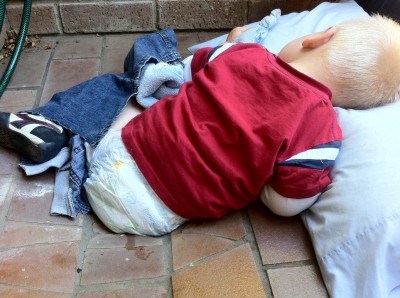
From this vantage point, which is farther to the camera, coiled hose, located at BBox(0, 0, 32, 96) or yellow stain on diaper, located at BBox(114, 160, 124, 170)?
coiled hose, located at BBox(0, 0, 32, 96)

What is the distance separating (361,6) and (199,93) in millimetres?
982

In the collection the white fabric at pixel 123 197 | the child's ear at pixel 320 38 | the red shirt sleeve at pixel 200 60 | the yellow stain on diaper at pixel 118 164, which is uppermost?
the child's ear at pixel 320 38

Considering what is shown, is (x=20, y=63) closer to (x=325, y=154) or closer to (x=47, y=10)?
(x=47, y=10)

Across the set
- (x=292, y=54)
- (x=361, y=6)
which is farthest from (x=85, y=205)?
(x=361, y=6)

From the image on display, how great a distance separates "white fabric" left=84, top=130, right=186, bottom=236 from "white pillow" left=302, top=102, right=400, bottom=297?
357 mm

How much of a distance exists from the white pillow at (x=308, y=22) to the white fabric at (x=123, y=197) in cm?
68

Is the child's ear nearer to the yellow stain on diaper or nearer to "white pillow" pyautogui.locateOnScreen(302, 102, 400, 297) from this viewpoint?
"white pillow" pyautogui.locateOnScreen(302, 102, 400, 297)

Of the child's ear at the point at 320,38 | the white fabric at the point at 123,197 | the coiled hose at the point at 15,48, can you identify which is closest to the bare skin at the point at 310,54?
the child's ear at the point at 320,38

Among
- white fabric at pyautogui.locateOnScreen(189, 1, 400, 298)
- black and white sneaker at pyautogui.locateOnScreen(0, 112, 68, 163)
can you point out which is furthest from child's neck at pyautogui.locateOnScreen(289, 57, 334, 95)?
black and white sneaker at pyautogui.locateOnScreen(0, 112, 68, 163)

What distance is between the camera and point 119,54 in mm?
1732

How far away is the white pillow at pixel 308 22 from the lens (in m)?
1.49

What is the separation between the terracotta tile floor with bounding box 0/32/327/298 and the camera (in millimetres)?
958

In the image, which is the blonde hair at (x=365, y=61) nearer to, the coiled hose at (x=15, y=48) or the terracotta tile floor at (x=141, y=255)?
the terracotta tile floor at (x=141, y=255)

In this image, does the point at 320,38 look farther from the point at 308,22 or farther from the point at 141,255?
the point at 141,255
